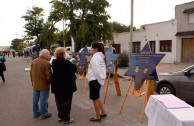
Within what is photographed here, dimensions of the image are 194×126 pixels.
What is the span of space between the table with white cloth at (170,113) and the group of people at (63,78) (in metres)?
2.63

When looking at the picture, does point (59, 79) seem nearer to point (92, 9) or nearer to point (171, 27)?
point (171, 27)

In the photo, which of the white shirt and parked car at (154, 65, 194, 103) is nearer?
the white shirt

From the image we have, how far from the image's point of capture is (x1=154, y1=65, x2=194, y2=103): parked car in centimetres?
675

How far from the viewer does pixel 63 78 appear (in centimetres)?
534

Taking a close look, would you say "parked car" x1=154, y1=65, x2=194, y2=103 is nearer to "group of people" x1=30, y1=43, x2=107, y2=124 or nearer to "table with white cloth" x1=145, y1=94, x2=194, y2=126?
"group of people" x1=30, y1=43, x2=107, y2=124

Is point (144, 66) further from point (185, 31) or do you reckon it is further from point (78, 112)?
point (185, 31)

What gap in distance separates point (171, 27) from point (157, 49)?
2.90m

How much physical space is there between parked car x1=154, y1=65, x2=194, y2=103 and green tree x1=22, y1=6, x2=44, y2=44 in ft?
179

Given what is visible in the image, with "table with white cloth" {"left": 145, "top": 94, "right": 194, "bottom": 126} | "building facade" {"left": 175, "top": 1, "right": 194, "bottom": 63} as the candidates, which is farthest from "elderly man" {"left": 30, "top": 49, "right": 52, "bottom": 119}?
"building facade" {"left": 175, "top": 1, "right": 194, "bottom": 63}

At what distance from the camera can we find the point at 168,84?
7559 mm

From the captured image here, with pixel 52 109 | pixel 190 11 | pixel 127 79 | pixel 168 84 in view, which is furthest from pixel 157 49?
pixel 52 109

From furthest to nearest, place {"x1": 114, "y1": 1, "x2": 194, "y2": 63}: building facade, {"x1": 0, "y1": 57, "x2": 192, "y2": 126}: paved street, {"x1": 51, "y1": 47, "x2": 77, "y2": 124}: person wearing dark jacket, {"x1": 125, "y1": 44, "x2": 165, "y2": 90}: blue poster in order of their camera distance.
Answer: {"x1": 114, "y1": 1, "x2": 194, "y2": 63}: building facade < {"x1": 125, "y1": 44, "x2": 165, "y2": 90}: blue poster < {"x1": 0, "y1": 57, "x2": 192, "y2": 126}: paved street < {"x1": 51, "y1": 47, "x2": 77, "y2": 124}: person wearing dark jacket

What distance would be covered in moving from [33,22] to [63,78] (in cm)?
5783

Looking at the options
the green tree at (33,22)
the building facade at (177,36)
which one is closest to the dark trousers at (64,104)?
the building facade at (177,36)
